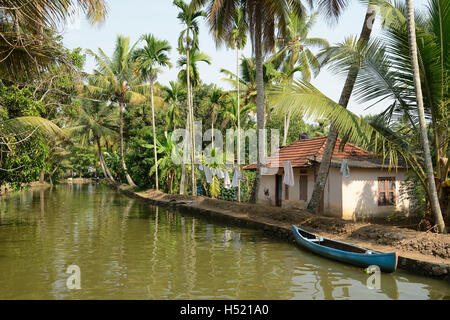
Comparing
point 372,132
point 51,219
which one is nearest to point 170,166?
point 51,219

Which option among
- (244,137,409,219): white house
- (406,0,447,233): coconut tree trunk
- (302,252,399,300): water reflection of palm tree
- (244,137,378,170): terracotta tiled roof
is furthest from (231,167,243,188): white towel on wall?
(406,0,447,233): coconut tree trunk

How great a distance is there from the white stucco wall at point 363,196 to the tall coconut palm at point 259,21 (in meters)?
4.06

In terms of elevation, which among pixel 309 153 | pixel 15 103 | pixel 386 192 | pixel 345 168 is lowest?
pixel 386 192

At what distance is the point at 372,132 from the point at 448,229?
3359 millimetres

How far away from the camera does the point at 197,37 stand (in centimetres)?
2697

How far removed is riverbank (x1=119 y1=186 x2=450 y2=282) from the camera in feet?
Answer: 29.8

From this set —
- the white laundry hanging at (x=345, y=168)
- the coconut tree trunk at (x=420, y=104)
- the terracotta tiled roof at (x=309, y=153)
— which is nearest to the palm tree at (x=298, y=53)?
the terracotta tiled roof at (x=309, y=153)

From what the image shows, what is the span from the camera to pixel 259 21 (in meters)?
17.4

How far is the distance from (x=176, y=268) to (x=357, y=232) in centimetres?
568

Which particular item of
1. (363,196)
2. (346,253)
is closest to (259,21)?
(363,196)

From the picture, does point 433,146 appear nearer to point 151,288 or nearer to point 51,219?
point 151,288

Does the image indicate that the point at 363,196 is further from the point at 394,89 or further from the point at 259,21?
the point at 259,21

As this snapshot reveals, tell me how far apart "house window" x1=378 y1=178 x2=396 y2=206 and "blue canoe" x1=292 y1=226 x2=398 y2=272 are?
742 centimetres

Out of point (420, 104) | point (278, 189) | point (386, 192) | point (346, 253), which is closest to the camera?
point (346, 253)
